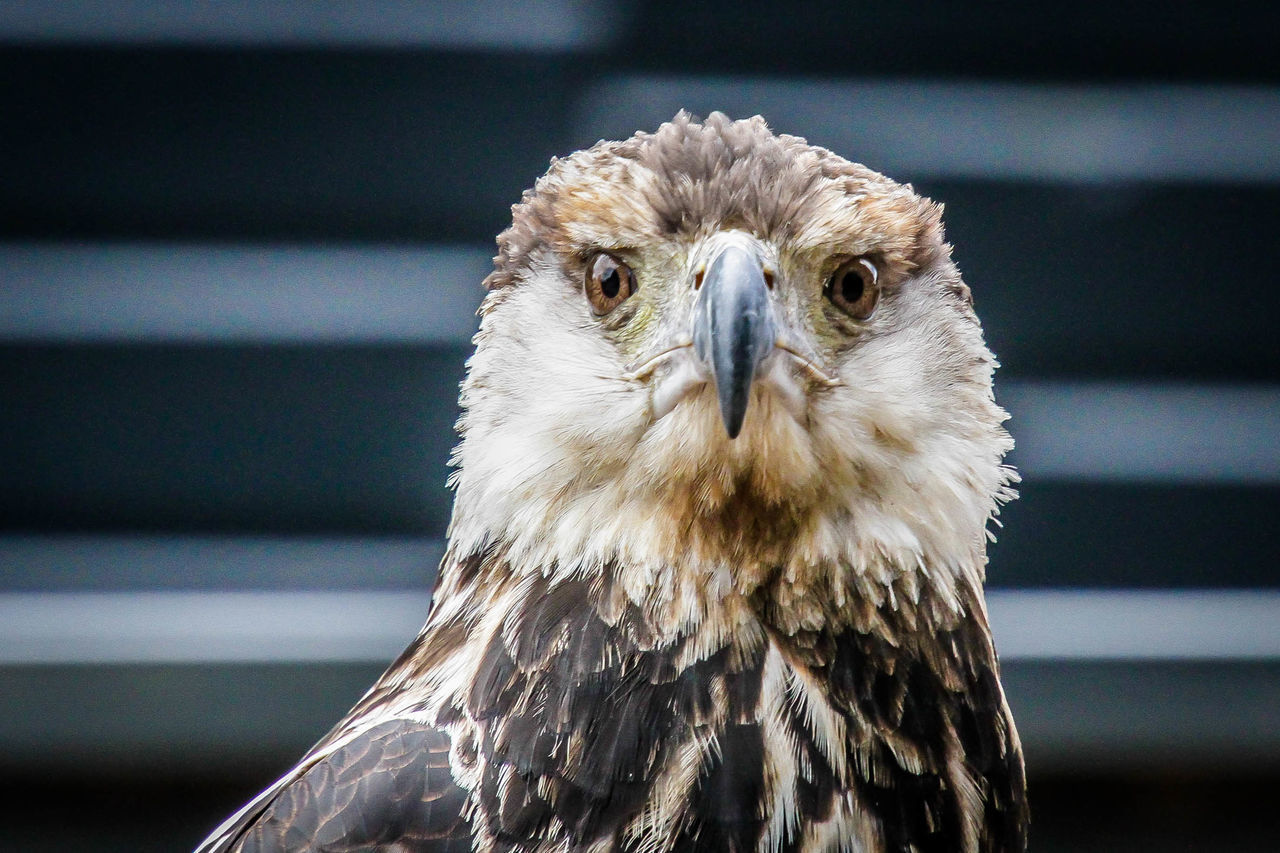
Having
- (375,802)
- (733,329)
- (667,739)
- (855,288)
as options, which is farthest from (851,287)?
(375,802)

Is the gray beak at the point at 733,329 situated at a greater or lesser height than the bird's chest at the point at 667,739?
greater

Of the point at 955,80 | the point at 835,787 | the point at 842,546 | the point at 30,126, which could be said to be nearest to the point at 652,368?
the point at 842,546

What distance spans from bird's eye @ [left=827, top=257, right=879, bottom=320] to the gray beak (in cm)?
13

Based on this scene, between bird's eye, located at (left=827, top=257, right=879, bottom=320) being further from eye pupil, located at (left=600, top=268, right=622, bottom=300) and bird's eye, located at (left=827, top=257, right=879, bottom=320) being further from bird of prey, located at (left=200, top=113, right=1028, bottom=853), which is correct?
eye pupil, located at (left=600, top=268, right=622, bottom=300)

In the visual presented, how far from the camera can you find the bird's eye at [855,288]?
1148mm

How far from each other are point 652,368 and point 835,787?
1.39 ft

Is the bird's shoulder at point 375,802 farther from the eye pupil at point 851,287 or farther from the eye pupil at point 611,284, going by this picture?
the eye pupil at point 851,287

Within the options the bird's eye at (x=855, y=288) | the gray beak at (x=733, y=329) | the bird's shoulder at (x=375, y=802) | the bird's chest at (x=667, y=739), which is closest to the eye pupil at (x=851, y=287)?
the bird's eye at (x=855, y=288)

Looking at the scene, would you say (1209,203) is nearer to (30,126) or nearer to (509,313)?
(509,313)

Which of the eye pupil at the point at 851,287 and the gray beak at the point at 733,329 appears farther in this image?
the eye pupil at the point at 851,287

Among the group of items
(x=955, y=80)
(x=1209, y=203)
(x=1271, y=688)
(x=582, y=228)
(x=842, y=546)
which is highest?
(x=955, y=80)

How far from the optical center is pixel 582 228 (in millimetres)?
1171

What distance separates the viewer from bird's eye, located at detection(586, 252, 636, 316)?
3.80ft

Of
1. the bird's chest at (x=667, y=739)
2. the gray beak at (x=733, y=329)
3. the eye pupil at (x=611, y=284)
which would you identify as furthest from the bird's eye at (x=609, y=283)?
the bird's chest at (x=667, y=739)
